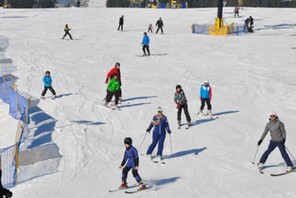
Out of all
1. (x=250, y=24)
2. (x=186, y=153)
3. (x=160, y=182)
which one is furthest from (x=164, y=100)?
(x=250, y=24)

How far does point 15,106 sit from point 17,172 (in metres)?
5.65

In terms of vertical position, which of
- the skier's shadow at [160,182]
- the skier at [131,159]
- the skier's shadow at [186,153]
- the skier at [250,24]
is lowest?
the skier's shadow at [160,182]

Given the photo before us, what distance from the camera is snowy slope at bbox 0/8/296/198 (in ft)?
34.4

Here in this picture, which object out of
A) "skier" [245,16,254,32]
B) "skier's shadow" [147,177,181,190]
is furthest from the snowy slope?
"skier" [245,16,254,32]

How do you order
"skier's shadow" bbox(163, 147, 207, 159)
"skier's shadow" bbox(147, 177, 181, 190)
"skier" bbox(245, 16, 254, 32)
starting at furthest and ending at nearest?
"skier" bbox(245, 16, 254, 32)
"skier's shadow" bbox(163, 147, 207, 159)
"skier's shadow" bbox(147, 177, 181, 190)

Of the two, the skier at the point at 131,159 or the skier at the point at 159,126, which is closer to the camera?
the skier at the point at 131,159

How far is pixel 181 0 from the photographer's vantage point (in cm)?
10088

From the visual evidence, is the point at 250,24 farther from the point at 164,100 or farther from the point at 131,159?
the point at 131,159

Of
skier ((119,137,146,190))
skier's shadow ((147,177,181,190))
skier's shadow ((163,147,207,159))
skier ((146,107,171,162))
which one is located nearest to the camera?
skier ((119,137,146,190))

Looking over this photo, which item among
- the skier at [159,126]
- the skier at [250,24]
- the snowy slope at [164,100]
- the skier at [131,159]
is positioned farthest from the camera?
the skier at [250,24]

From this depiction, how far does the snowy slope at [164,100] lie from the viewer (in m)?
10.5

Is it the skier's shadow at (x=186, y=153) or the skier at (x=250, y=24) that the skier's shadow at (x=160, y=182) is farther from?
the skier at (x=250, y=24)

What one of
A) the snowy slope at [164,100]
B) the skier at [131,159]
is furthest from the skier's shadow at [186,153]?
the skier at [131,159]

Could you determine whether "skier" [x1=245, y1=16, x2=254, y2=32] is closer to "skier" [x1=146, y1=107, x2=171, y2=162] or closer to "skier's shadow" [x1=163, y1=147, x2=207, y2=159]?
"skier's shadow" [x1=163, y1=147, x2=207, y2=159]
